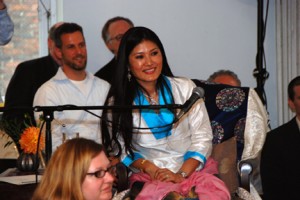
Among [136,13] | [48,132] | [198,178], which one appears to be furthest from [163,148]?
[136,13]

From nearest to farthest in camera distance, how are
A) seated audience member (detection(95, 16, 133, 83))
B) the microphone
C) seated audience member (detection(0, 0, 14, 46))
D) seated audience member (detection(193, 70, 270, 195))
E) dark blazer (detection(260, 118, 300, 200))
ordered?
the microphone
seated audience member (detection(193, 70, 270, 195))
seated audience member (detection(0, 0, 14, 46))
dark blazer (detection(260, 118, 300, 200))
seated audience member (detection(95, 16, 133, 83))

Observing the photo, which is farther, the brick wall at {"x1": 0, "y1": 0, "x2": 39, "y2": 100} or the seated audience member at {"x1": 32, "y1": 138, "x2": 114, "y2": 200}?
the brick wall at {"x1": 0, "y1": 0, "x2": 39, "y2": 100}

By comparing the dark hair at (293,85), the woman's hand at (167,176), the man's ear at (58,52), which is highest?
the man's ear at (58,52)

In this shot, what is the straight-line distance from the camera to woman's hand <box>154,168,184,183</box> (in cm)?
293

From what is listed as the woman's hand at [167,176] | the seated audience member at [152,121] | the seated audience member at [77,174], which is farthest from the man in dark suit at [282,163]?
the seated audience member at [77,174]

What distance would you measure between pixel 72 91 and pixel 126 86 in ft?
2.24

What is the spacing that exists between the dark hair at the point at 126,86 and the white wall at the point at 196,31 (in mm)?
1796

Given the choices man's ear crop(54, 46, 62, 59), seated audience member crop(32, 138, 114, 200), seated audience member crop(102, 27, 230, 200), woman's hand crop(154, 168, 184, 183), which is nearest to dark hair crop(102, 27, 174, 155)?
seated audience member crop(102, 27, 230, 200)

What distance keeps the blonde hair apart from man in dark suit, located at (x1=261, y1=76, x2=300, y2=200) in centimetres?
244

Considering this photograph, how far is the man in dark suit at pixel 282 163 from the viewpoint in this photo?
4.22 m

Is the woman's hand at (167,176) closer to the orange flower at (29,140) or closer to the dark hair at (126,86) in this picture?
the dark hair at (126,86)

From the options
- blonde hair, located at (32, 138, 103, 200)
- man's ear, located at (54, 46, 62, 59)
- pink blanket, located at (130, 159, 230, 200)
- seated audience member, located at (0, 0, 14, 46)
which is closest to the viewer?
blonde hair, located at (32, 138, 103, 200)

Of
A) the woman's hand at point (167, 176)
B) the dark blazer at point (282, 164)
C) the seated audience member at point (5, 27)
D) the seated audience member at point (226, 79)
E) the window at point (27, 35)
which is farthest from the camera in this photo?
the window at point (27, 35)

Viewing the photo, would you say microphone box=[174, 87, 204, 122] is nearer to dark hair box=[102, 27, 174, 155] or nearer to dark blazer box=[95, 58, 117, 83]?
dark hair box=[102, 27, 174, 155]
